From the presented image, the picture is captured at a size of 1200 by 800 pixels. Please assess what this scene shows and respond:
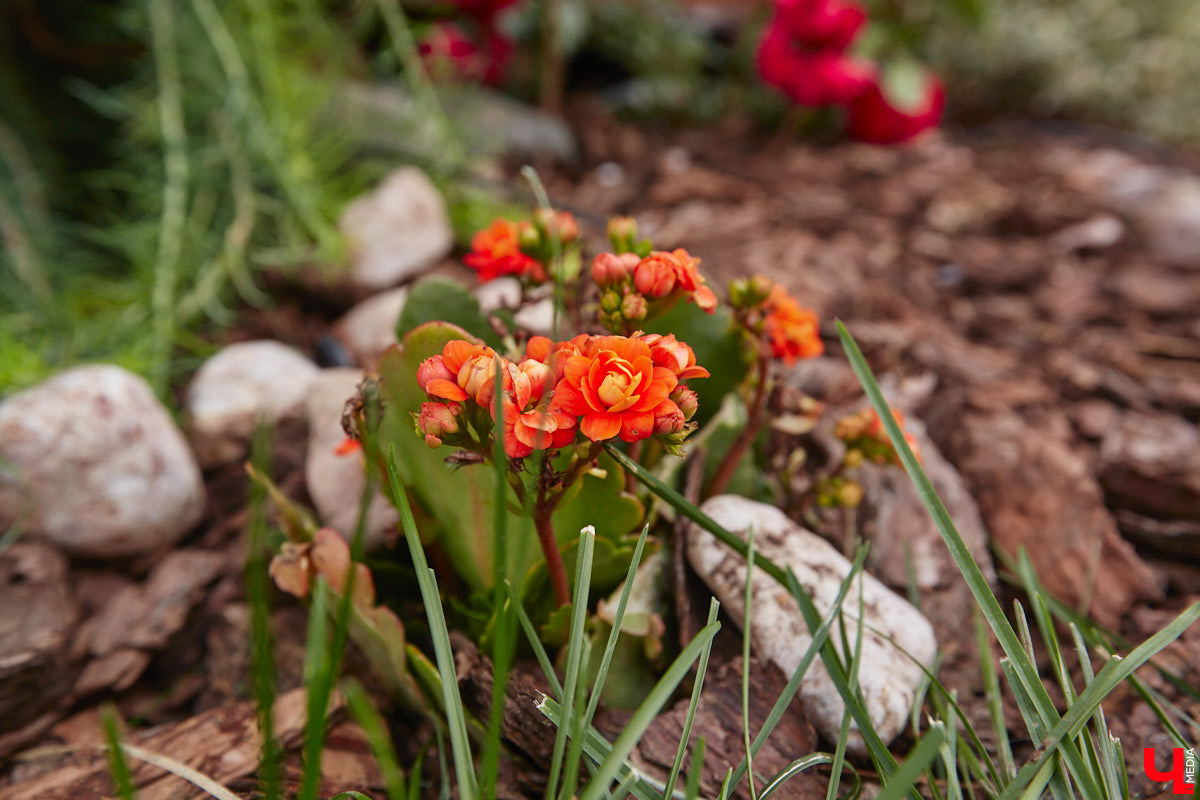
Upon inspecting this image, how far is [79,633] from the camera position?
3.18 ft

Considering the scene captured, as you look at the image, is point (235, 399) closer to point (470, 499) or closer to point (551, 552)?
point (470, 499)

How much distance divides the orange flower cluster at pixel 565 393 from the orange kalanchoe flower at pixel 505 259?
0.26 metres

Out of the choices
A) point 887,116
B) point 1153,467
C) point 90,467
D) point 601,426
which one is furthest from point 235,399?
point 887,116

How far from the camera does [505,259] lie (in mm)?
860

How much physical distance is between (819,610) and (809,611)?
132 mm

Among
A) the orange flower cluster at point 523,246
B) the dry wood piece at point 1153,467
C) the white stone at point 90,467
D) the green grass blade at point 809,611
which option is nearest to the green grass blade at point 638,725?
the green grass blade at point 809,611

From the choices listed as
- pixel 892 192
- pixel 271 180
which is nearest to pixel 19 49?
pixel 271 180

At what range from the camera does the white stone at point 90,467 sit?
3.25 ft

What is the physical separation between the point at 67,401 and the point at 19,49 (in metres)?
1.30

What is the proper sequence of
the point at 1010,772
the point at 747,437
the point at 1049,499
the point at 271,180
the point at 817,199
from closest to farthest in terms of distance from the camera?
the point at 1010,772 < the point at 747,437 < the point at 1049,499 < the point at 271,180 < the point at 817,199

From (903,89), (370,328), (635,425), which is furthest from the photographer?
(903,89)

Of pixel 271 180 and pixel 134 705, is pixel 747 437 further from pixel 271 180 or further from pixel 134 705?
pixel 271 180

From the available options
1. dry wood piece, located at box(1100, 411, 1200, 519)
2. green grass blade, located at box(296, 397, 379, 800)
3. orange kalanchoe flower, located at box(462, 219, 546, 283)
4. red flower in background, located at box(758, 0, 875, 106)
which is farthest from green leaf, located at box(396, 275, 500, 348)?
red flower in background, located at box(758, 0, 875, 106)

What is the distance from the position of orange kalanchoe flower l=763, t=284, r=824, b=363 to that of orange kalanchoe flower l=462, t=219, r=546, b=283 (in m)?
0.27
